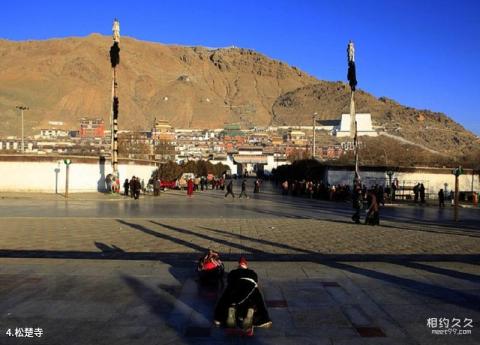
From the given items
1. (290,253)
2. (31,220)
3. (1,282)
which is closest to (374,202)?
(290,253)

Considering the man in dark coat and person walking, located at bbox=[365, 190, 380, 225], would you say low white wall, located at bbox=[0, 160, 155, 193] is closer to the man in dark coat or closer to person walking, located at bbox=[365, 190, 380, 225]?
person walking, located at bbox=[365, 190, 380, 225]

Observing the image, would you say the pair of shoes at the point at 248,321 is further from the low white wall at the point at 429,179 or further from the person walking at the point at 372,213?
the low white wall at the point at 429,179

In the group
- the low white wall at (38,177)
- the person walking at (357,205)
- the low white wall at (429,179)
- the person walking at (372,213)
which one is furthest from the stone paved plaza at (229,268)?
the low white wall at (429,179)

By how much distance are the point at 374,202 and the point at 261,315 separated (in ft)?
41.5

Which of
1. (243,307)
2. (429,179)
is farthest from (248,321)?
(429,179)

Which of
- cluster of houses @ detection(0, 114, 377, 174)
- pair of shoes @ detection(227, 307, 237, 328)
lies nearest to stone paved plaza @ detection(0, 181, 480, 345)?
pair of shoes @ detection(227, 307, 237, 328)

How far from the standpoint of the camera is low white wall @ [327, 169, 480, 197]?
40.6 meters

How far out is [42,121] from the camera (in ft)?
604

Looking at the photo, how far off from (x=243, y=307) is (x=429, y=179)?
3785cm

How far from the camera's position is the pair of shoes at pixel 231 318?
21.1ft

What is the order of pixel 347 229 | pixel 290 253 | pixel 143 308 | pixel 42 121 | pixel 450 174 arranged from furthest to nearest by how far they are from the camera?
pixel 42 121
pixel 450 174
pixel 347 229
pixel 290 253
pixel 143 308

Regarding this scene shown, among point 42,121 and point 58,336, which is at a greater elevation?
point 42,121

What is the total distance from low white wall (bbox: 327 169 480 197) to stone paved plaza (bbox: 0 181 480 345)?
23906mm

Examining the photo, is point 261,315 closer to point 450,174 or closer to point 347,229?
point 347,229
